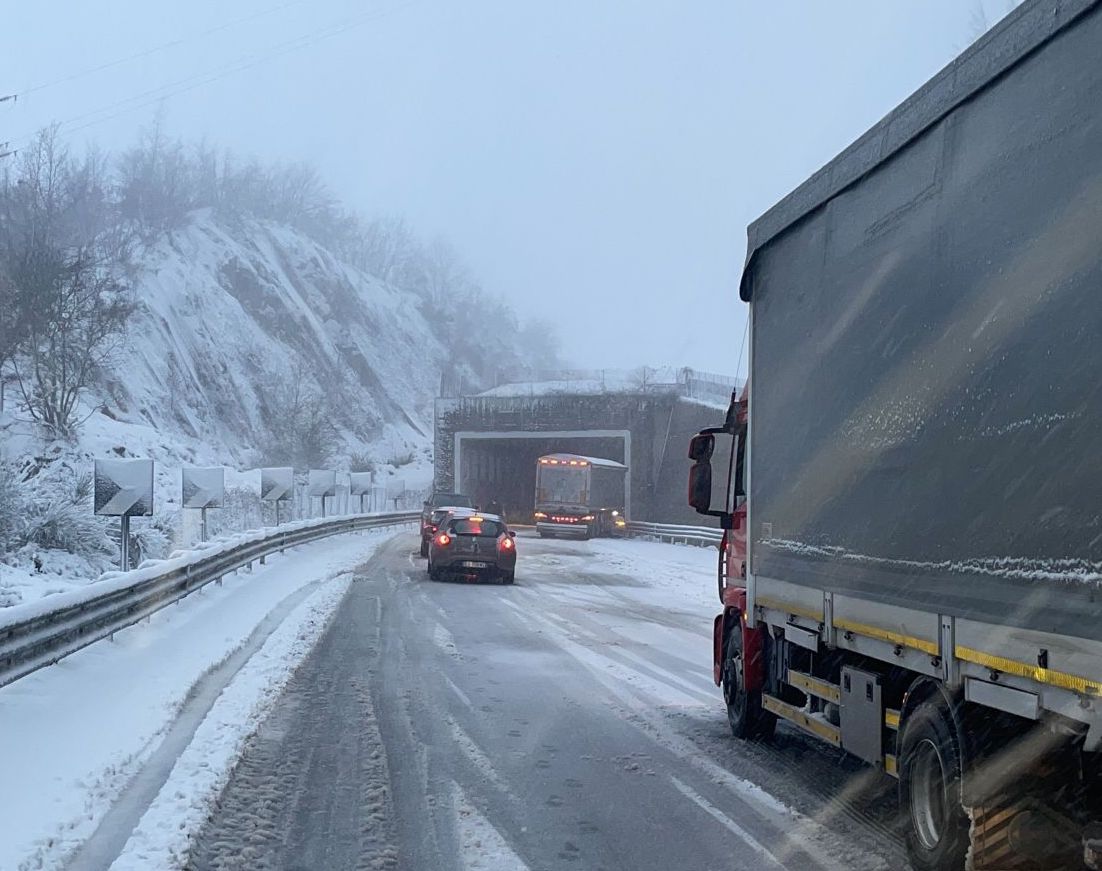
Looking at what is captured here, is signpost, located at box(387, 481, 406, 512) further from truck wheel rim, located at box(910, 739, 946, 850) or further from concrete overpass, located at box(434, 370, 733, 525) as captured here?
truck wheel rim, located at box(910, 739, 946, 850)

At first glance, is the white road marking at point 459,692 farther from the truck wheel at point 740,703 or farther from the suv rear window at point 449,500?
the suv rear window at point 449,500

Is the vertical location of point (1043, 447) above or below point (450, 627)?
above

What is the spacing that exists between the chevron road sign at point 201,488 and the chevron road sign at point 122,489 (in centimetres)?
620

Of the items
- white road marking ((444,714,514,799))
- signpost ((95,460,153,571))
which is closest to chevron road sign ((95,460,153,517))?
signpost ((95,460,153,571))

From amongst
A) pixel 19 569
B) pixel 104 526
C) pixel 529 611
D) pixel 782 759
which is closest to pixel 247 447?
pixel 104 526

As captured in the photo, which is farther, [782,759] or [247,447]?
[247,447]

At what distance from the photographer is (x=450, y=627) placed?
1585cm

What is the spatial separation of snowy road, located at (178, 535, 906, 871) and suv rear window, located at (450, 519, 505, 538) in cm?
968

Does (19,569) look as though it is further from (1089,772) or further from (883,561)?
(1089,772)

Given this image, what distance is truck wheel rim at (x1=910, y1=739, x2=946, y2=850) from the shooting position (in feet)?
16.2

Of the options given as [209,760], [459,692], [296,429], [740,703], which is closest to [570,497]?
[296,429]

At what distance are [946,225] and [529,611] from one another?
1407cm

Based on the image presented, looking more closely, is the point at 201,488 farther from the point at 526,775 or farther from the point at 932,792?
the point at 932,792

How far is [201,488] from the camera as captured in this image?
22250 millimetres
